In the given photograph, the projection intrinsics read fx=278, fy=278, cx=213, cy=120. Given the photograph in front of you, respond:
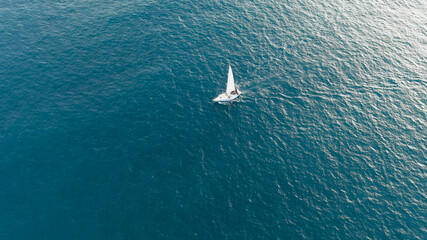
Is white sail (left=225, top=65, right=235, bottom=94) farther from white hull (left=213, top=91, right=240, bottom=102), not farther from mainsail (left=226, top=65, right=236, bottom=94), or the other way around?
white hull (left=213, top=91, right=240, bottom=102)

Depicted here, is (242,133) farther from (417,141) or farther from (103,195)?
(417,141)

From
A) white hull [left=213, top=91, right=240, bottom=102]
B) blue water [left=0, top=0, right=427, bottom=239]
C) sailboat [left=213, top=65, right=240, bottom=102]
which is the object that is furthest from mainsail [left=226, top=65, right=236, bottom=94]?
blue water [left=0, top=0, right=427, bottom=239]

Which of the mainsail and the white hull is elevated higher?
the mainsail

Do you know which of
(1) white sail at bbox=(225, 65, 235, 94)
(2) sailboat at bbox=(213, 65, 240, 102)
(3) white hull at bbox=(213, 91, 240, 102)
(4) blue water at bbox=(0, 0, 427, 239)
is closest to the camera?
(4) blue water at bbox=(0, 0, 427, 239)

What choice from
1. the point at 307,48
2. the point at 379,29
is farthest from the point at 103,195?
the point at 379,29

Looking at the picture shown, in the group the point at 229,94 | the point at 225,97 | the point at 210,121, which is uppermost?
the point at 229,94

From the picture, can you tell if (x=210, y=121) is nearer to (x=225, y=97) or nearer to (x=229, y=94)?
(x=225, y=97)

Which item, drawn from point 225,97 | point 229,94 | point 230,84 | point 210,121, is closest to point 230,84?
point 230,84

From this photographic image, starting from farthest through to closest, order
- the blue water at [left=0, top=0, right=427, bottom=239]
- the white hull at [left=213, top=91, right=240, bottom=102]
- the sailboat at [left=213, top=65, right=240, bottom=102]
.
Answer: the white hull at [left=213, top=91, right=240, bottom=102] → the sailboat at [left=213, top=65, right=240, bottom=102] → the blue water at [left=0, top=0, right=427, bottom=239]

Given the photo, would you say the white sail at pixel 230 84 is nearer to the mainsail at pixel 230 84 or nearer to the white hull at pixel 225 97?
the mainsail at pixel 230 84
